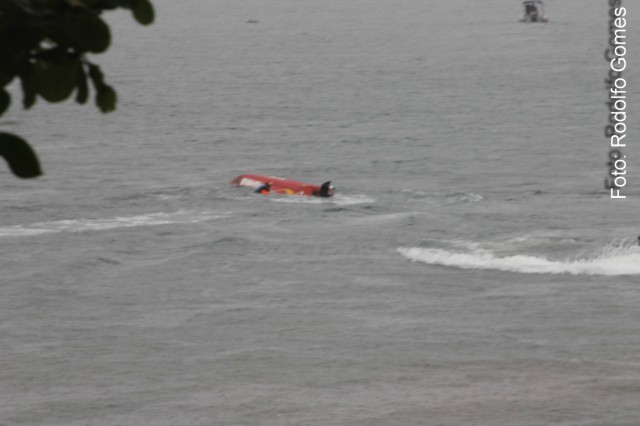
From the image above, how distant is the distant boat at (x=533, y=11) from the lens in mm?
150525

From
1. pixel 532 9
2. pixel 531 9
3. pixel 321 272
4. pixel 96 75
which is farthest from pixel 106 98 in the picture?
pixel 532 9

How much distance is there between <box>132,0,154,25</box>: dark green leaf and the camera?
16.2 feet

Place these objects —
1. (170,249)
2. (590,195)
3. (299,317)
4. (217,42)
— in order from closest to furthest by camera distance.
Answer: (299,317) → (170,249) → (590,195) → (217,42)

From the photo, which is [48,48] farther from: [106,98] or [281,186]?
[281,186]

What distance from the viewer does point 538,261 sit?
32.3m

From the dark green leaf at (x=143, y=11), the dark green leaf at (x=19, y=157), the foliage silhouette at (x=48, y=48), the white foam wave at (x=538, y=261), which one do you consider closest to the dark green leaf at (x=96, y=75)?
the foliage silhouette at (x=48, y=48)

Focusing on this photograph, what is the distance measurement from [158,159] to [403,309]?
2641 centimetres

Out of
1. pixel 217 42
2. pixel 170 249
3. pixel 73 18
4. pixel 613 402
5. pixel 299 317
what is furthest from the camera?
pixel 217 42

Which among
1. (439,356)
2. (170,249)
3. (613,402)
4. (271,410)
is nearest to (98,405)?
(271,410)

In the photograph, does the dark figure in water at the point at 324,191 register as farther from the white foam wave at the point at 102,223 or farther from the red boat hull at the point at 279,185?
the white foam wave at the point at 102,223

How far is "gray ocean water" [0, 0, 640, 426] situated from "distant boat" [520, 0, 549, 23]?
7993 centimetres

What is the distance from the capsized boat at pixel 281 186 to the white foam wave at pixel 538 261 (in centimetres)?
826

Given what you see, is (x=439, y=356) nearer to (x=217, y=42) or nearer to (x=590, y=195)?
(x=590, y=195)

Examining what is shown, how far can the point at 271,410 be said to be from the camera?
20.6m
